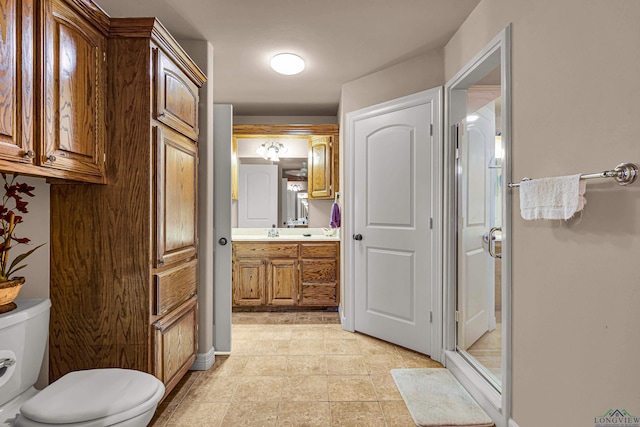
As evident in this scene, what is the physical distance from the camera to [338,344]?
9.74 ft

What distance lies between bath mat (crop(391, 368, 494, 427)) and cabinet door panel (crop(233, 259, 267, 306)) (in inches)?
71.1

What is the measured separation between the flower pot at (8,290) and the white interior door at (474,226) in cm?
250

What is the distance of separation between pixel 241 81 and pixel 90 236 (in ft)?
6.96

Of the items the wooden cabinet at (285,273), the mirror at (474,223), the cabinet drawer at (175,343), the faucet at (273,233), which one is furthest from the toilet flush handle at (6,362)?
the faucet at (273,233)

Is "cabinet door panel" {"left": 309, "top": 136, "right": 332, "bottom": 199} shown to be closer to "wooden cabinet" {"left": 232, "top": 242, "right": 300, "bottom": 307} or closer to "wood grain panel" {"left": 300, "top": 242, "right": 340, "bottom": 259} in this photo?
"wood grain panel" {"left": 300, "top": 242, "right": 340, "bottom": 259}

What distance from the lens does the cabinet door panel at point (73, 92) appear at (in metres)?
1.39

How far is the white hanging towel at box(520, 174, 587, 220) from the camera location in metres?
1.22

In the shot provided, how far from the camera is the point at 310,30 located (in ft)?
7.94

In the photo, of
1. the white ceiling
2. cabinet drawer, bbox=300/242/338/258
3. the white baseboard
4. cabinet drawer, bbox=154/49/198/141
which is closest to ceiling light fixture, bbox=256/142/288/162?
the white ceiling

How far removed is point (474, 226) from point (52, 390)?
8.75ft

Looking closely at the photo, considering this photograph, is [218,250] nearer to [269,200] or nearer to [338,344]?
[338,344]

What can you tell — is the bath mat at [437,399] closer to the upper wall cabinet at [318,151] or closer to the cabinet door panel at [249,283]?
the cabinet door panel at [249,283]

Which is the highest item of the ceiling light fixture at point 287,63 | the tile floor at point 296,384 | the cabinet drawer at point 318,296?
the ceiling light fixture at point 287,63

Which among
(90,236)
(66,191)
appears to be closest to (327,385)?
(90,236)
